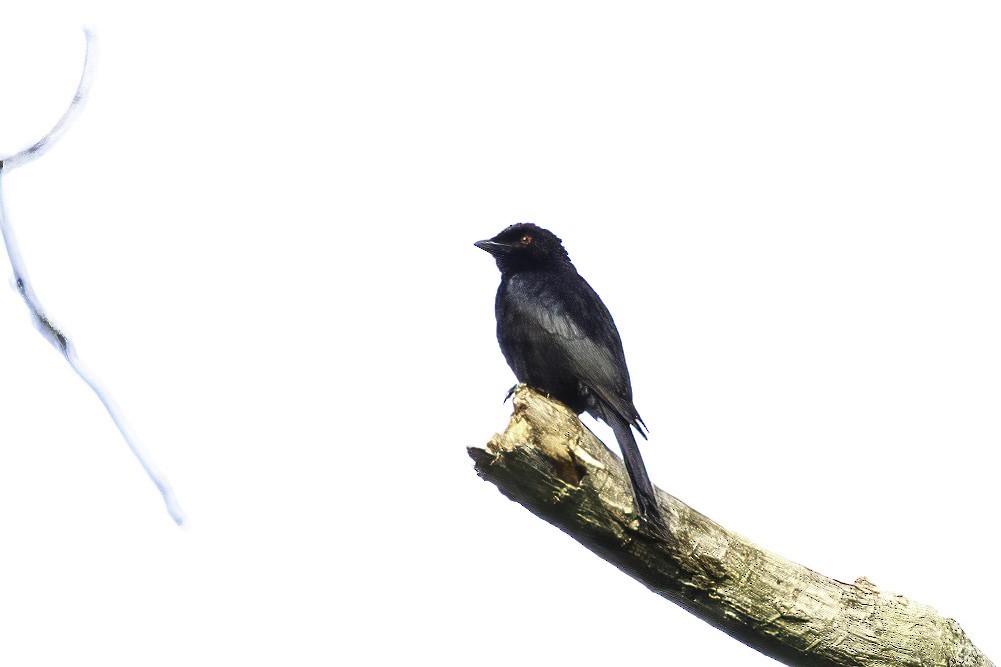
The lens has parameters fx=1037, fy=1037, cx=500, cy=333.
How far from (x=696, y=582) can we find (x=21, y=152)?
3.15 m

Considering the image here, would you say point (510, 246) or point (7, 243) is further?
point (510, 246)

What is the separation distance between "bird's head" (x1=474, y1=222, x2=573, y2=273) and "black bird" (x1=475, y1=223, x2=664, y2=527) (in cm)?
12

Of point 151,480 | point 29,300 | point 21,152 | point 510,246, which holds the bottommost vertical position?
point 151,480

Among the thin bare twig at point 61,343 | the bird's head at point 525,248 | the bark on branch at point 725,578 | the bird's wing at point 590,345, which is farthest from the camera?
the bird's head at point 525,248

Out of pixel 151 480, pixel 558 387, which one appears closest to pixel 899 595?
pixel 558 387

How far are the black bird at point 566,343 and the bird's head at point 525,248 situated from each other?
125 mm

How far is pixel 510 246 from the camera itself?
22.8ft

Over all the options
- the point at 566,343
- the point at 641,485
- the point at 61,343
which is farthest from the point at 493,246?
the point at 61,343

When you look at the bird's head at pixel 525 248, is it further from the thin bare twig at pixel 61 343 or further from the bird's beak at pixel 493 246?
the thin bare twig at pixel 61 343

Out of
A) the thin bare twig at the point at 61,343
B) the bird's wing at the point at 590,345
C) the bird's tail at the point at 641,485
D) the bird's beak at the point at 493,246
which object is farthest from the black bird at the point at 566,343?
the thin bare twig at the point at 61,343

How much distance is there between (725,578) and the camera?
14.0ft

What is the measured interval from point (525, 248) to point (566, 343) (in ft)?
3.84

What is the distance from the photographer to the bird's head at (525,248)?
22.7 feet

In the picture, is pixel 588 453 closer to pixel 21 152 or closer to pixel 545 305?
pixel 545 305
